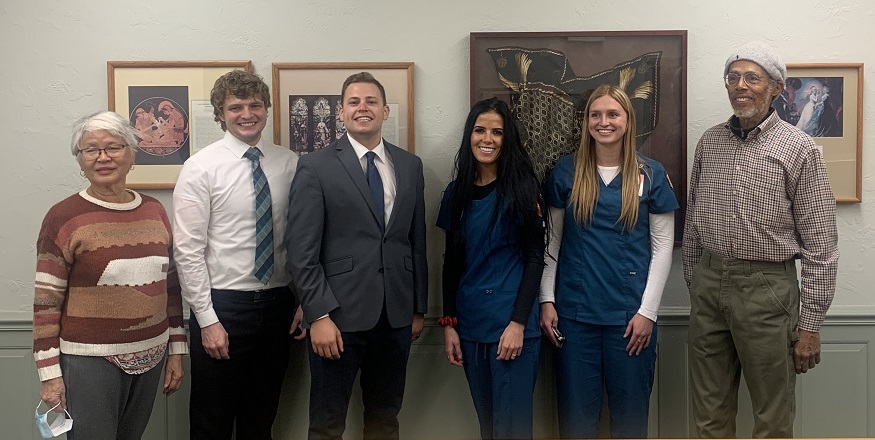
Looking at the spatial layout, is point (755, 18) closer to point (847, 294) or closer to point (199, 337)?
point (847, 294)

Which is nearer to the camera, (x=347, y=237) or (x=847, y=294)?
(x=347, y=237)

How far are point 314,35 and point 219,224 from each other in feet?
2.91

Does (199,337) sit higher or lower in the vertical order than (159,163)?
lower

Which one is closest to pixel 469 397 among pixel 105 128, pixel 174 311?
pixel 174 311

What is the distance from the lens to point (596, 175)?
233cm

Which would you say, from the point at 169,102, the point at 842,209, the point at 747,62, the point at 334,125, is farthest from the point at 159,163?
the point at 842,209

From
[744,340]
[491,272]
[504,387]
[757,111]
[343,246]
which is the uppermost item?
[757,111]

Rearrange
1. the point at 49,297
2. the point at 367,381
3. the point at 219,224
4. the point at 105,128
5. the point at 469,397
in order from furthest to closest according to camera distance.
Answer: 1. the point at 469,397
2. the point at 367,381
3. the point at 219,224
4. the point at 105,128
5. the point at 49,297

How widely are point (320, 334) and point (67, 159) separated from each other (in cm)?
138

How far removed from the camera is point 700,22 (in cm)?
263

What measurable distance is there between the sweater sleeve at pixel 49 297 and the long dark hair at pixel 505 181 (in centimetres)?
124

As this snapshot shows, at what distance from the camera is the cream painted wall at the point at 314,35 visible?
262 cm

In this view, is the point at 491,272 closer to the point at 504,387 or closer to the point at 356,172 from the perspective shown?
the point at 504,387

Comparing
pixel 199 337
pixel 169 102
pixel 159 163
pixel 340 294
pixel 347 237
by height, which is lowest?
pixel 199 337
